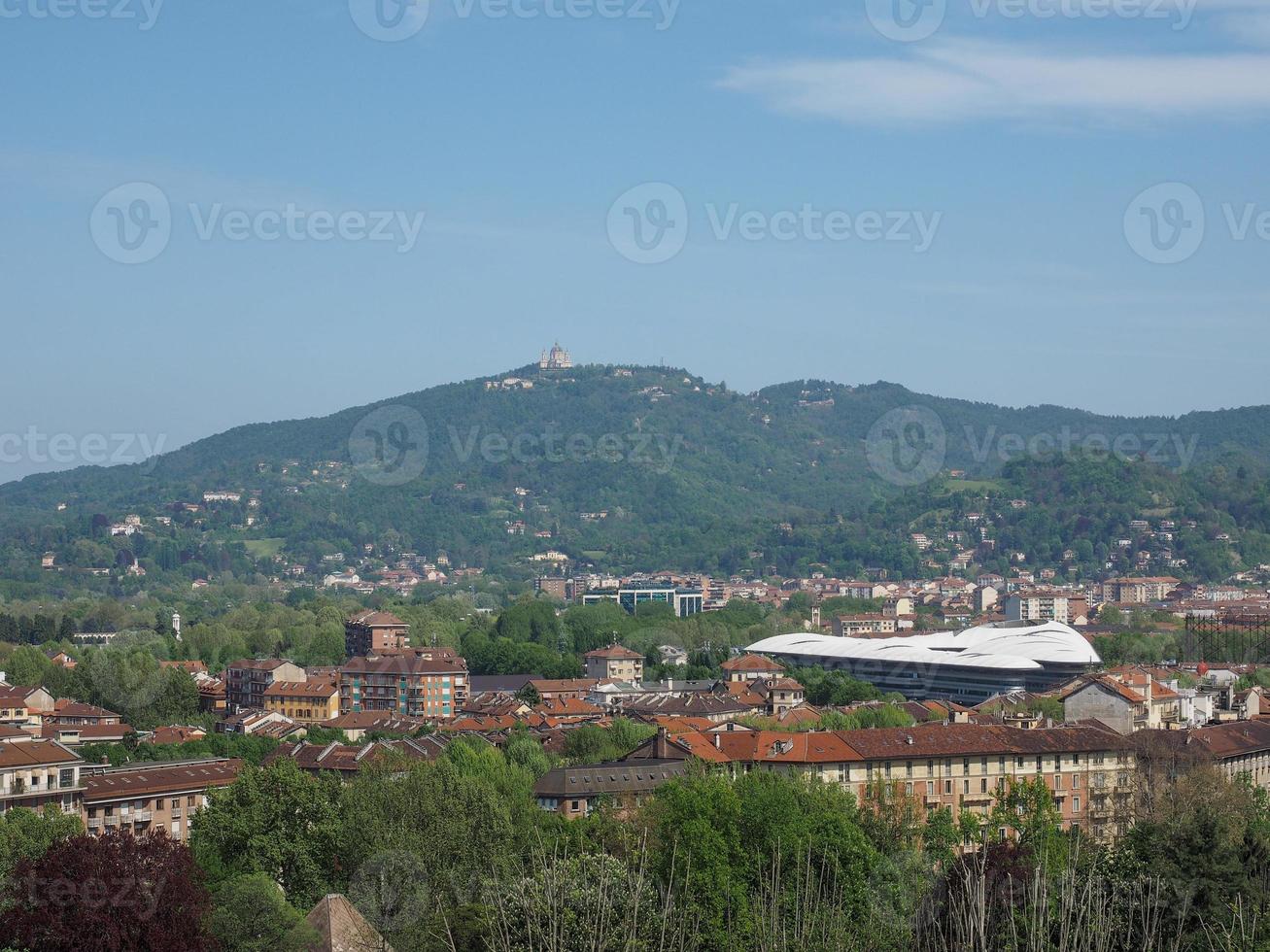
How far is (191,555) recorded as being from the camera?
180375 mm

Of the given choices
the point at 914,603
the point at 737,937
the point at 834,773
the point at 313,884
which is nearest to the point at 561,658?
the point at 834,773

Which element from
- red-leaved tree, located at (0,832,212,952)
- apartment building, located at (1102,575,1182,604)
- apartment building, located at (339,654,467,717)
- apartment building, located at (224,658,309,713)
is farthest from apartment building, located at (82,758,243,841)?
apartment building, located at (1102,575,1182,604)

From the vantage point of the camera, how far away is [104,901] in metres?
19.9

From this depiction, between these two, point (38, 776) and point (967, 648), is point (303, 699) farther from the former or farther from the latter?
point (38, 776)

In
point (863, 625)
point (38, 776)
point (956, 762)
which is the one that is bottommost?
point (863, 625)

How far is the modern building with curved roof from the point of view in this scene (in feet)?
237

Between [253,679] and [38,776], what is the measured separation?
3703cm

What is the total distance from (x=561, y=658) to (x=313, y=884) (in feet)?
175

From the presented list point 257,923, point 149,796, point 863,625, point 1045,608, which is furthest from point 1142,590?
point 257,923

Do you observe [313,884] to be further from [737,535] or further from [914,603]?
[737,535]

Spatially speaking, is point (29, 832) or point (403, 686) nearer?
point (29, 832)

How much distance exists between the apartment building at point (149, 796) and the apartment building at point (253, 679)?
97.2ft

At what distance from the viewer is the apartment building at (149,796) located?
34656 millimetres

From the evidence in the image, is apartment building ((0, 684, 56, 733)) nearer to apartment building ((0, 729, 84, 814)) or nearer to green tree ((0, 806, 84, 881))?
apartment building ((0, 729, 84, 814))
